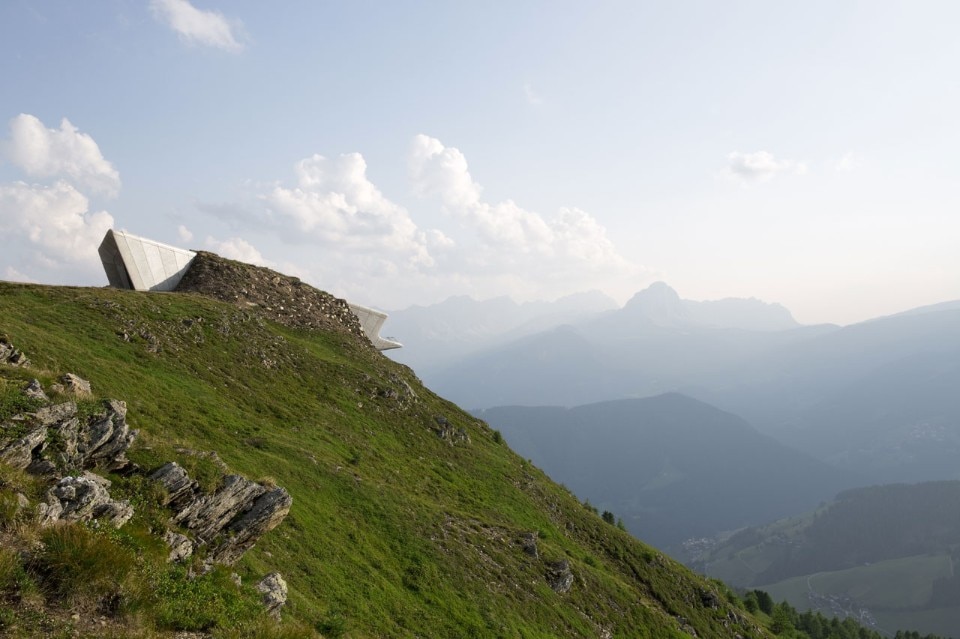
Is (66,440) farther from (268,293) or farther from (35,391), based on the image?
(268,293)

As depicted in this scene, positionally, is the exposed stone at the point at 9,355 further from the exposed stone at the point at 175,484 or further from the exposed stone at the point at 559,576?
Answer: the exposed stone at the point at 559,576

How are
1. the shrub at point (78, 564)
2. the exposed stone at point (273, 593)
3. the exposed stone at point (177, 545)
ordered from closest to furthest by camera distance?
the shrub at point (78, 564)
the exposed stone at point (177, 545)
the exposed stone at point (273, 593)

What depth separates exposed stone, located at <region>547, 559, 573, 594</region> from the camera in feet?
127

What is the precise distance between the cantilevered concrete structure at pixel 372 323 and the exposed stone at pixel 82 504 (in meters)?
76.5

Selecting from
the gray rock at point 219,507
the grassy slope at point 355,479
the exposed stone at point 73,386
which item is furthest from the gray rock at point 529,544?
the exposed stone at point 73,386

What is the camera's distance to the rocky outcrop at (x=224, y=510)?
17219mm

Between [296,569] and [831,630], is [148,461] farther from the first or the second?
[831,630]

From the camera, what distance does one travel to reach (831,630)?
407ft

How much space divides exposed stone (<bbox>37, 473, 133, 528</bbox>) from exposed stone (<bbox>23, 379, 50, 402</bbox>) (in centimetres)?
396

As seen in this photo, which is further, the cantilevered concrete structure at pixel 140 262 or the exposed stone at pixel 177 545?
the cantilevered concrete structure at pixel 140 262

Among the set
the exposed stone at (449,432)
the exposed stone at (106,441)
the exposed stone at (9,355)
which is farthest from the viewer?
the exposed stone at (449,432)

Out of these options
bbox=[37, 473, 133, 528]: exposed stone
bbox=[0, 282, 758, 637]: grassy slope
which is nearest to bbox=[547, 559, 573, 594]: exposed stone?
bbox=[0, 282, 758, 637]: grassy slope

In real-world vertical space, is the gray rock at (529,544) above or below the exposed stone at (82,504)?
below

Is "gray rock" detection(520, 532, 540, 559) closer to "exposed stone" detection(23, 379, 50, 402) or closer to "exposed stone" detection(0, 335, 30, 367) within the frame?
"exposed stone" detection(23, 379, 50, 402)
